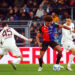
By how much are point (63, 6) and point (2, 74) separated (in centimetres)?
979

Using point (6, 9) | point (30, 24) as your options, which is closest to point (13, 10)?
point (6, 9)

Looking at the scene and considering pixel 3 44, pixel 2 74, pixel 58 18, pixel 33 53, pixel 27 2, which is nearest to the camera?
pixel 2 74

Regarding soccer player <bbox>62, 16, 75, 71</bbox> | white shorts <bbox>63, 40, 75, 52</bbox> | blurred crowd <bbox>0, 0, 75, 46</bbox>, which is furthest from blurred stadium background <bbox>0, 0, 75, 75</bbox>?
white shorts <bbox>63, 40, 75, 52</bbox>

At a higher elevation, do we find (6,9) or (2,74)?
(6,9)

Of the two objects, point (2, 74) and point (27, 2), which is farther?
point (27, 2)

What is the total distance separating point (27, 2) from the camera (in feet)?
78.0

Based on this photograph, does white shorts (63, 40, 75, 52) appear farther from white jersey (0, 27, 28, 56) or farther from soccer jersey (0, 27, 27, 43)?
soccer jersey (0, 27, 27, 43)

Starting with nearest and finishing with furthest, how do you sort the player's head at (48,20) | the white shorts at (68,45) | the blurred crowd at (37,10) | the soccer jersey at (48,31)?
the player's head at (48,20) → the soccer jersey at (48,31) → the white shorts at (68,45) → the blurred crowd at (37,10)

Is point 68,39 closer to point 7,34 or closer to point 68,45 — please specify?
point 68,45

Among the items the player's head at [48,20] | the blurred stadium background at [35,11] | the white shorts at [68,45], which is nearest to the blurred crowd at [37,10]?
the blurred stadium background at [35,11]

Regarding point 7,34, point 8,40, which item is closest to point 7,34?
point 7,34

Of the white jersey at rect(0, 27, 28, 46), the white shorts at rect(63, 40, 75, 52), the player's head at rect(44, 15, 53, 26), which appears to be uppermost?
the player's head at rect(44, 15, 53, 26)

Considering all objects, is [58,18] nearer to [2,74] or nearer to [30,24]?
[30,24]

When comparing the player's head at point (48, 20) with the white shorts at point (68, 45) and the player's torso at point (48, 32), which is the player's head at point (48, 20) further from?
the white shorts at point (68, 45)
